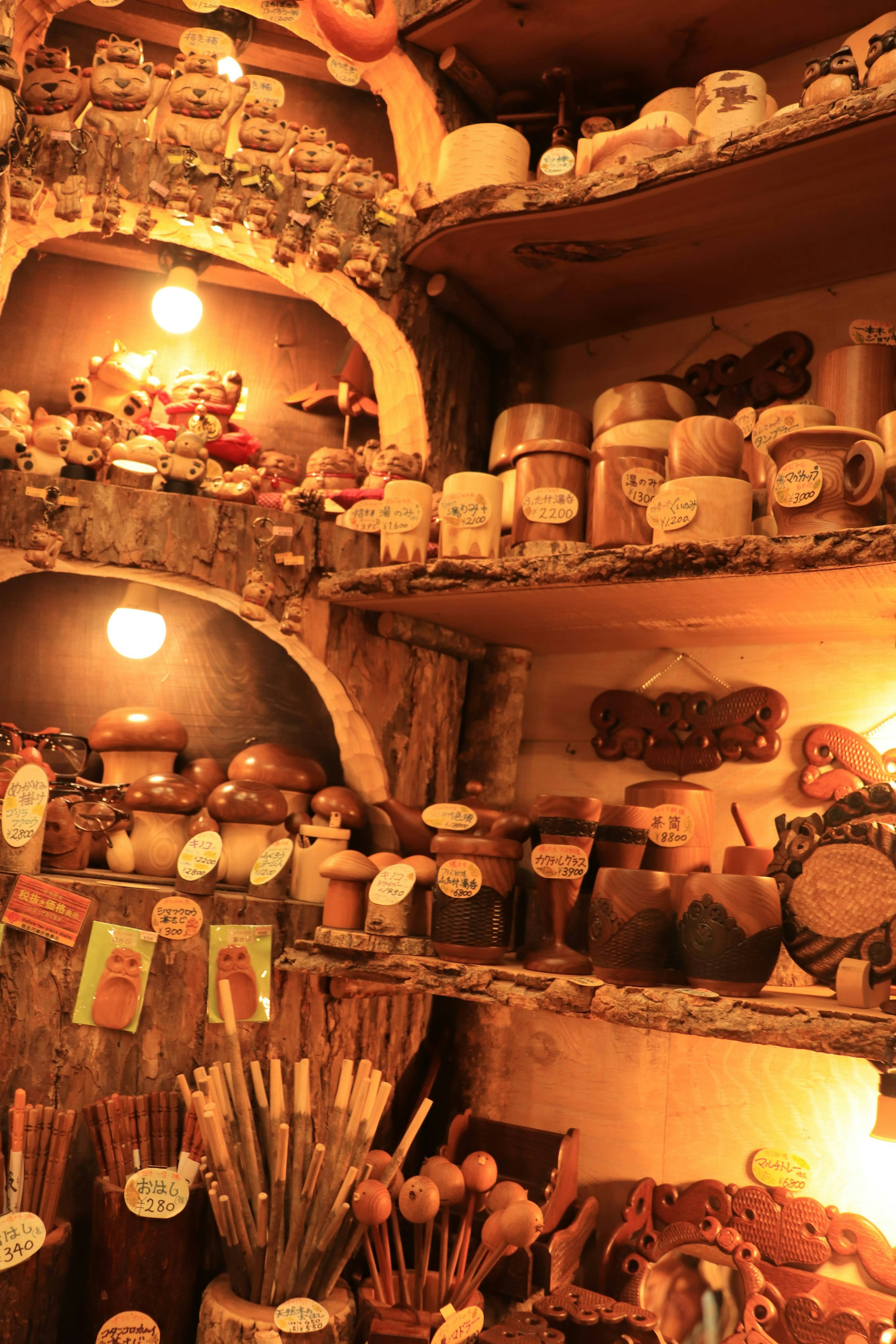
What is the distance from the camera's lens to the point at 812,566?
1.32m

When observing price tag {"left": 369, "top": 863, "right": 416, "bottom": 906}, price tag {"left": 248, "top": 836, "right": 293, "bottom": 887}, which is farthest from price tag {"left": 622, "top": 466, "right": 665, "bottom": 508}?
price tag {"left": 248, "top": 836, "right": 293, "bottom": 887}

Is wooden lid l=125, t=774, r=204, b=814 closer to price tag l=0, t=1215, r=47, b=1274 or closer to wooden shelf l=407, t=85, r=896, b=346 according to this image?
price tag l=0, t=1215, r=47, b=1274

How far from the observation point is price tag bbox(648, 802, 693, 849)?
4.99ft

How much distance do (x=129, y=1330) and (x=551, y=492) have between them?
1.40 m

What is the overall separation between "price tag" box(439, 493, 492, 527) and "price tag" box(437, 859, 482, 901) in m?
0.53

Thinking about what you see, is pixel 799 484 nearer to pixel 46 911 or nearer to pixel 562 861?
pixel 562 861

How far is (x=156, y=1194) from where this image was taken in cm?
152

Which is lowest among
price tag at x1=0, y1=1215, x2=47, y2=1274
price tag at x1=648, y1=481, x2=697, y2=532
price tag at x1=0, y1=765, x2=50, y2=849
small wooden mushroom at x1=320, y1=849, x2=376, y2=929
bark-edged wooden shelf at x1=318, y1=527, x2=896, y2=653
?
price tag at x1=0, y1=1215, x2=47, y2=1274

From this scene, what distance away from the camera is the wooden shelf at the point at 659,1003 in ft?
3.90

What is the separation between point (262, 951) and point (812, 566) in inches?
41.7

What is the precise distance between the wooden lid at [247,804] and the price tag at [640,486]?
0.81m

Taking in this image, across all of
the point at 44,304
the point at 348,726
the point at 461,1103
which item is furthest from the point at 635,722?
the point at 44,304

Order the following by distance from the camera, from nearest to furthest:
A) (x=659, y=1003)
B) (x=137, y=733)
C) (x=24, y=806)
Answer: (x=659, y=1003), (x=24, y=806), (x=137, y=733)

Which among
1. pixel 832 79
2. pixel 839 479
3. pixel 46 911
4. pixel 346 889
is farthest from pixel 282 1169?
pixel 832 79
